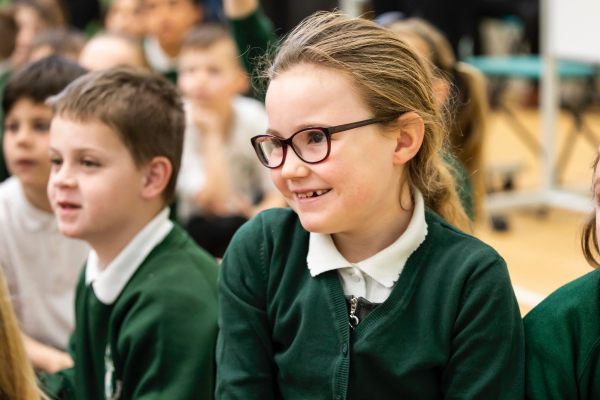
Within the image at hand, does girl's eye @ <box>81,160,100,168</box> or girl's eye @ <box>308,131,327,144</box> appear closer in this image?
girl's eye @ <box>308,131,327,144</box>

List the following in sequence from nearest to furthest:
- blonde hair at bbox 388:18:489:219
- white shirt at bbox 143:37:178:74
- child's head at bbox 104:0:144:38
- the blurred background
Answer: blonde hair at bbox 388:18:489:219
the blurred background
white shirt at bbox 143:37:178:74
child's head at bbox 104:0:144:38

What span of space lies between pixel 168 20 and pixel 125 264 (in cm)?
212

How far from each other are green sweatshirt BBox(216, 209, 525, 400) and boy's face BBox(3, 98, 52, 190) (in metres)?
0.76

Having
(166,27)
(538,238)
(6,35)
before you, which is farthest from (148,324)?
(538,238)

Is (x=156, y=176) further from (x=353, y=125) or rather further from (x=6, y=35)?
(x=6, y=35)

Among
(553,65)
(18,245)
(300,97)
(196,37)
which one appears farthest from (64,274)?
(553,65)

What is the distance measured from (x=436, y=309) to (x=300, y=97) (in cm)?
37

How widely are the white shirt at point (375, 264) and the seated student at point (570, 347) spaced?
0.74 feet

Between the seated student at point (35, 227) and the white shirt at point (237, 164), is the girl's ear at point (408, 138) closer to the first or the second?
the seated student at point (35, 227)

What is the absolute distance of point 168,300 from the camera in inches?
45.8

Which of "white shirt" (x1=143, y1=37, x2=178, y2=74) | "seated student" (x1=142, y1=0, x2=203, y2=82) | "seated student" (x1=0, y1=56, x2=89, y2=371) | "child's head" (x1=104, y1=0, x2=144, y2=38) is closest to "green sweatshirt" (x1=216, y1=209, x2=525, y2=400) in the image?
"seated student" (x1=0, y1=56, x2=89, y2=371)

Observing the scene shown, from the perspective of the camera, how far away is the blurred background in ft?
6.68

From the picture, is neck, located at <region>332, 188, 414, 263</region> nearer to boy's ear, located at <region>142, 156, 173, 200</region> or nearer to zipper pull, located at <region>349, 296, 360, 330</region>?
zipper pull, located at <region>349, 296, 360, 330</region>

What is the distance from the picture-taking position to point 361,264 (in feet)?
3.26
